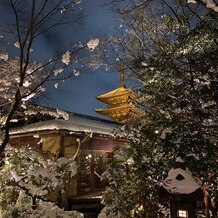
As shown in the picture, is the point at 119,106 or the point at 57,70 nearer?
the point at 57,70

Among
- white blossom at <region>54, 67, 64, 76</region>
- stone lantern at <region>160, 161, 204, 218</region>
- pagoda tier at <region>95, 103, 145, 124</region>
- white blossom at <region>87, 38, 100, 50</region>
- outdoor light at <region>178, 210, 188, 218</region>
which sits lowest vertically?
outdoor light at <region>178, 210, 188, 218</region>

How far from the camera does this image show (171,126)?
7.07 metres

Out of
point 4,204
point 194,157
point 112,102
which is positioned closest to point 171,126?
point 194,157

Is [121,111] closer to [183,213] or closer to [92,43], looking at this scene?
[92,43]

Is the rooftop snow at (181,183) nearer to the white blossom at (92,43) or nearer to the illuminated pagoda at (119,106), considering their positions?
the white blossom at (92,43)

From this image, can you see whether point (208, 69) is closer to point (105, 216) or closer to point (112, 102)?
point (105, 216)

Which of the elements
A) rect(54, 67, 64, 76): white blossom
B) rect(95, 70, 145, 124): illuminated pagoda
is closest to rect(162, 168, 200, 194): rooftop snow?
rect(54, 67, 64, 76): white blossom

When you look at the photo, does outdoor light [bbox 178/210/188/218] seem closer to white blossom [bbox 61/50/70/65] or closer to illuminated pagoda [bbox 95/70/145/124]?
white blossom [bbox 61/50/70/65]

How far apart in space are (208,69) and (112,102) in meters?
23.9

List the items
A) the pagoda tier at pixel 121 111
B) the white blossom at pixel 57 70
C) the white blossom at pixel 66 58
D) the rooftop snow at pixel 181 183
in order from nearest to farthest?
the rooftop snow at pixel 181 183, the white blossom at pixel 57 70, the white blossom at pixel 66 58, the pagoda tier at pixel 121 111

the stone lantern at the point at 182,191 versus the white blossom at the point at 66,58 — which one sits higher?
the white blossom at the point at 66,58

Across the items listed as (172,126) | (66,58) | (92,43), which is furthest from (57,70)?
(172,126)

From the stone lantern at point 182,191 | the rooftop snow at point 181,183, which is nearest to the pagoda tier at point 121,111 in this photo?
the stone lantern at point 182,191

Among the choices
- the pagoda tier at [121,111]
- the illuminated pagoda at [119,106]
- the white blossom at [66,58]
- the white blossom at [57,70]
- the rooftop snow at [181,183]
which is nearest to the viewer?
the rooftop snow at [181,183]
